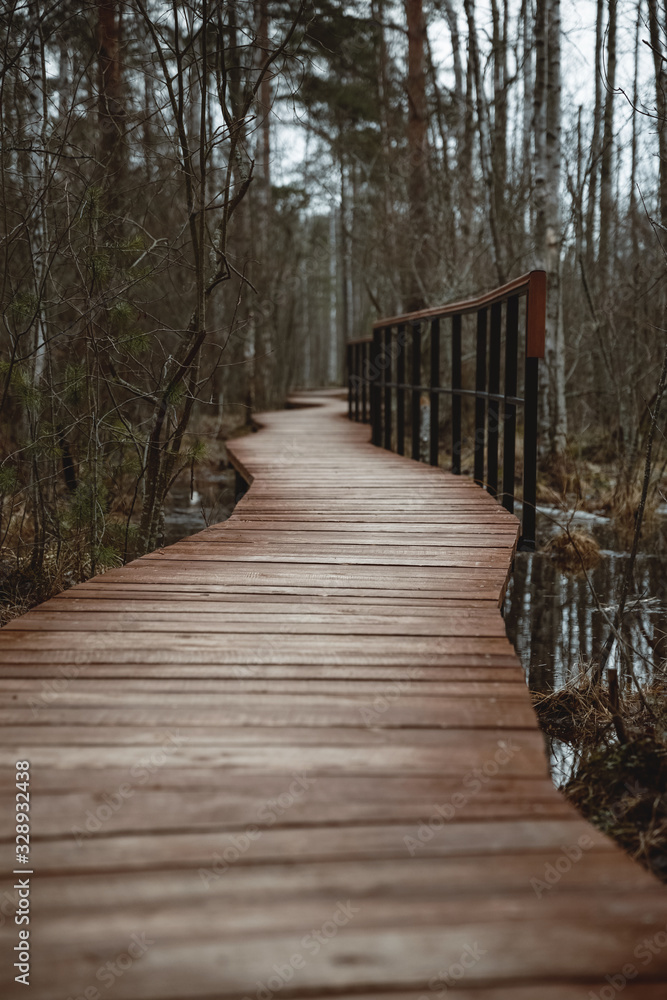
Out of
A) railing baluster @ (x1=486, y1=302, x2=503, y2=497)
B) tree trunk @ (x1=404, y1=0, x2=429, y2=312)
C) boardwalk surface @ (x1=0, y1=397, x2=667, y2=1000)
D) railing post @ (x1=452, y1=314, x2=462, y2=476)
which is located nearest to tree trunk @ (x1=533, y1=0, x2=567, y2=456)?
tree trunk @ (x1=404, y1=0, x2=429, y2=312)

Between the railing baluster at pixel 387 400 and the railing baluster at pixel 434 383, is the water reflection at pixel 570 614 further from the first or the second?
the railing baluster at pixel 387 400

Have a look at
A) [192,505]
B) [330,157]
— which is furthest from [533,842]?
[330,157]

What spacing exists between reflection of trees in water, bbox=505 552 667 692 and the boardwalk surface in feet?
6.11

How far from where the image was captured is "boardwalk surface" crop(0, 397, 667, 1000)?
1304 millimetres

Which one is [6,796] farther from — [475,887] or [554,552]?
[554,552]

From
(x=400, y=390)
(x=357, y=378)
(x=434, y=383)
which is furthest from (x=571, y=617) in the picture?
(x=357, y=378)

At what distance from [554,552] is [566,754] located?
355 centimetres

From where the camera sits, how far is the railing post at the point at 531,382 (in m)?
4.26

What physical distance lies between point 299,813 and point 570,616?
14.2 feet

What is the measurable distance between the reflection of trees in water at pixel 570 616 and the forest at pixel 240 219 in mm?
884

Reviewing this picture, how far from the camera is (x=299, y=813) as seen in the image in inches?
66.6

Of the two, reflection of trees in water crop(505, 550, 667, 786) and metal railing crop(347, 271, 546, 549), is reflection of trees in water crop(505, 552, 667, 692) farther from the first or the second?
metal railing crop(347, 271, 546, 549)

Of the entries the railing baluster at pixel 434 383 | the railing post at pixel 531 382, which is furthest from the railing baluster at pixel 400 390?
the railing post at pixel 531 382

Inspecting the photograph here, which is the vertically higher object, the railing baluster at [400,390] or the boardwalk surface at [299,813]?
the railing baluster at [400,390]
